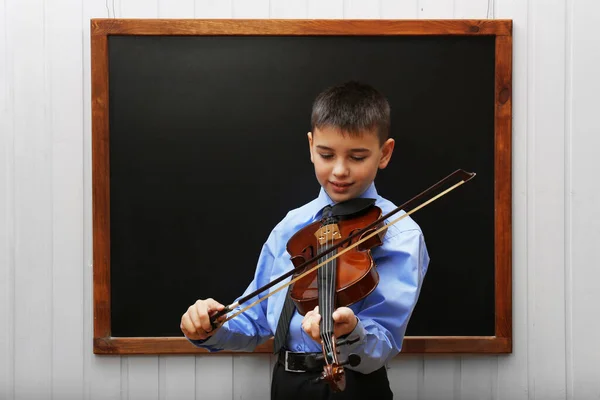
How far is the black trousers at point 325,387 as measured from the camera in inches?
53.4

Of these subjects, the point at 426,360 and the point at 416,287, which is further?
the point at 426,360

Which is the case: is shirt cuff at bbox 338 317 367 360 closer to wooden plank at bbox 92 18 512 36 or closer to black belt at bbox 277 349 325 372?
black belt at bbox 277 349 325 372

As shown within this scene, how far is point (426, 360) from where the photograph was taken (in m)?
1.83

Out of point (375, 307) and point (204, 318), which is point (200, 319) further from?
point (375, 307)

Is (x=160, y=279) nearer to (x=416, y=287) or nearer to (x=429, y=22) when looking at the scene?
(x=416, y=287)

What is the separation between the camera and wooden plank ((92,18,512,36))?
1782mm

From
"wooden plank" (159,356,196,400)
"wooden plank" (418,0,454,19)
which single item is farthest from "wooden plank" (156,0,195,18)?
"wooden plank" (159,356,196,400)

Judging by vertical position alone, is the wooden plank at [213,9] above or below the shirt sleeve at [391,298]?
above

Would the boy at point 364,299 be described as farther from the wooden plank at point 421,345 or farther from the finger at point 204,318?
the wooden plank at point 421,345
